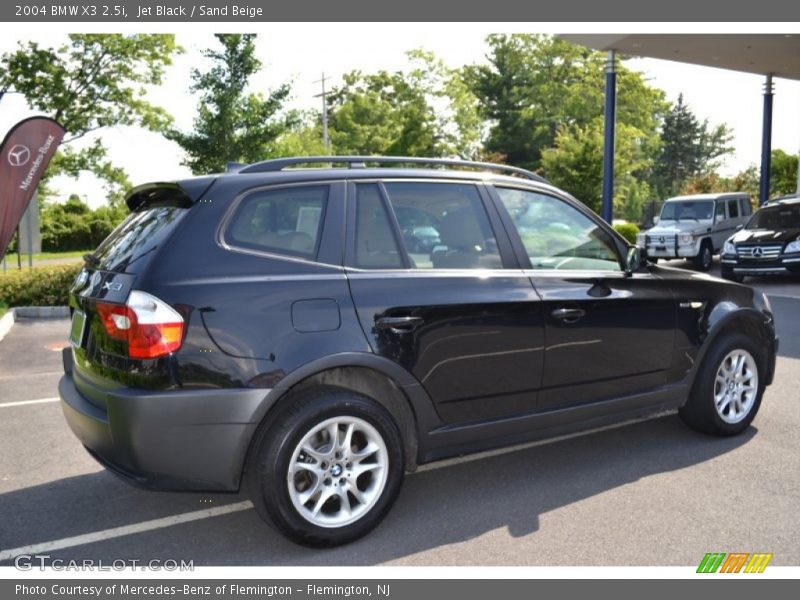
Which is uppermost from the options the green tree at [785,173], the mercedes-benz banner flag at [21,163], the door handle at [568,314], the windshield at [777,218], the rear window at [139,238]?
the green tree at [785,173]

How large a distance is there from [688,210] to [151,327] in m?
18.6

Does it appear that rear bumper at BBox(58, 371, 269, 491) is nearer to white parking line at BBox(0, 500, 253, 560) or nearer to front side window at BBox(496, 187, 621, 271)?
white parking line at BBox(0, 500, 253, 560)

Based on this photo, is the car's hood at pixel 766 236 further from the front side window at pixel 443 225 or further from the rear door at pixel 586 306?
the front side window at pixel 443 225

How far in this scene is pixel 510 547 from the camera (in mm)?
3441

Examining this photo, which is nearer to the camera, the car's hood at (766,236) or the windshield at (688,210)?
the car's hood at (766,236)

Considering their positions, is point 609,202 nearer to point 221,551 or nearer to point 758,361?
point 758,361

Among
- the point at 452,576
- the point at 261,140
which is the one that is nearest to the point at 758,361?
the point at 452,576

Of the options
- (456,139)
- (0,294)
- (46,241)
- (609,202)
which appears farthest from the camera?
(456,139)

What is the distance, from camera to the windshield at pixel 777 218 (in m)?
14.9

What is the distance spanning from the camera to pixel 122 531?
145 inches

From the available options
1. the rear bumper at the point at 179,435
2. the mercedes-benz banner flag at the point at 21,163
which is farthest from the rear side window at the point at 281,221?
the mercedes-benz banner flag at the point at 21,163

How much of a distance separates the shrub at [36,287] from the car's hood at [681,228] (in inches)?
547

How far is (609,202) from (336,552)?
58.7 ft

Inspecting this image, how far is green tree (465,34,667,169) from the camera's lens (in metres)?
46.9
